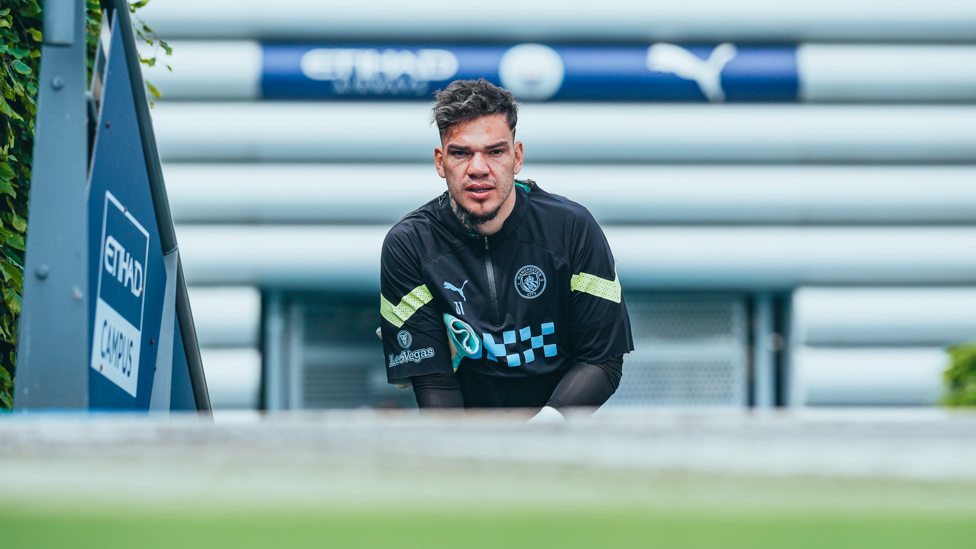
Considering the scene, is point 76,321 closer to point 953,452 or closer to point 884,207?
point 953,452

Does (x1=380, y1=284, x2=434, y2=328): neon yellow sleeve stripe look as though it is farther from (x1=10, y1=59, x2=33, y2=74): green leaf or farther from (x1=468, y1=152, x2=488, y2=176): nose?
(x1=10, y1=59, x2=33, y2=74): green leaf

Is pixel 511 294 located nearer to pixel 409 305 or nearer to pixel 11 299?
pixel 409 305

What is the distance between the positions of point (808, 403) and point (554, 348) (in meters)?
3.81

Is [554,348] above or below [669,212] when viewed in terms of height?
below

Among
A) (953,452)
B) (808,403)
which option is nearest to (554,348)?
(953,452)

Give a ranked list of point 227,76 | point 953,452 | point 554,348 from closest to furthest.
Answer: point 953,452
point 554,348
point 227,76

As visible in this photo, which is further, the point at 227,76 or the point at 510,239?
the point at 227,76

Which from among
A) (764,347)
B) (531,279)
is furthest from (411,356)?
(764,347)

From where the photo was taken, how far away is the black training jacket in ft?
7.78

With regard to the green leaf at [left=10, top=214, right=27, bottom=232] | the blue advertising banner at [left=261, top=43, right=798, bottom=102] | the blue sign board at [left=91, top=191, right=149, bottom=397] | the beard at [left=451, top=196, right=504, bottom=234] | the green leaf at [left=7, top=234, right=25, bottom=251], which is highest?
the blue advertising banner at [left=261, top=43, right=798, bottom=102]

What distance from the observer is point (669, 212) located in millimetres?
5703

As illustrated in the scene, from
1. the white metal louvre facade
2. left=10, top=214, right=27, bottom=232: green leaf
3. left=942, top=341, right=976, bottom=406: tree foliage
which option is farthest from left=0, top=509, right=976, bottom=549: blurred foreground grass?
the white metal louvre facade

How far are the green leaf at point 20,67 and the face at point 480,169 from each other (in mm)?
1099

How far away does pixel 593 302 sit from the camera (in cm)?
237
